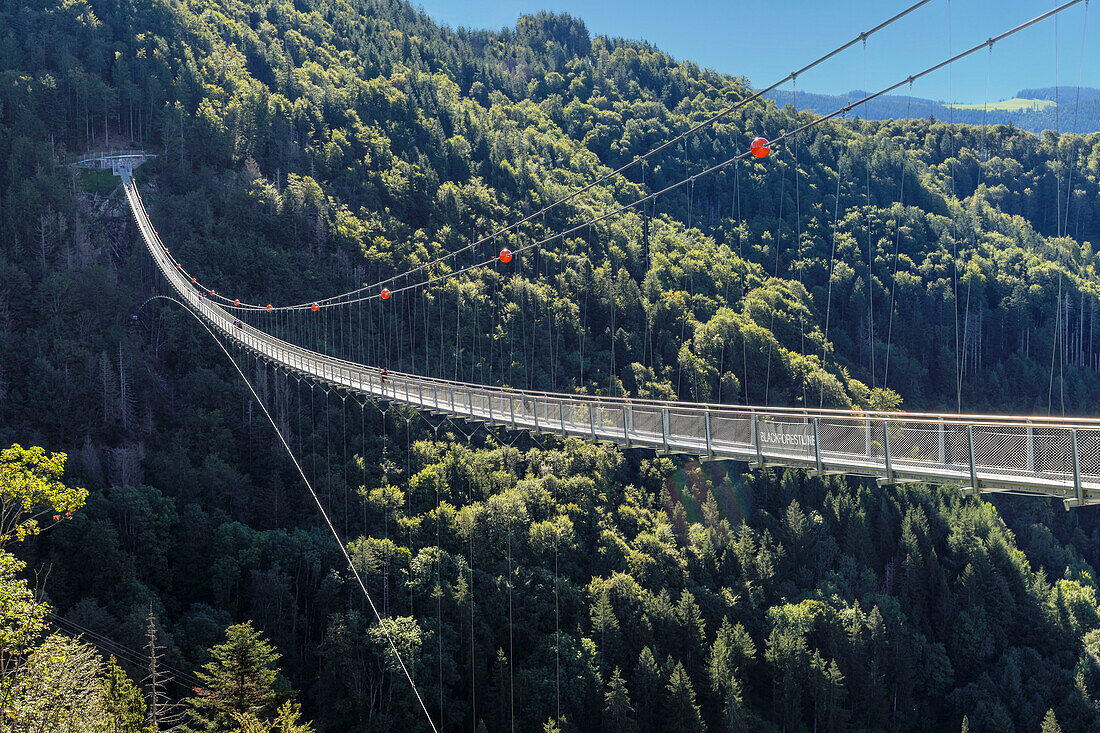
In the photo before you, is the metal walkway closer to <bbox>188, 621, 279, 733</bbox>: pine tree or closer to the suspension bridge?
the suspension bridge

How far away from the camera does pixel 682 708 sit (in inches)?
1332

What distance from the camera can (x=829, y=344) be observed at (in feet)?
214

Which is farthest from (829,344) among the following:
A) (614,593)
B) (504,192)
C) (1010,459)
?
(1010,459)

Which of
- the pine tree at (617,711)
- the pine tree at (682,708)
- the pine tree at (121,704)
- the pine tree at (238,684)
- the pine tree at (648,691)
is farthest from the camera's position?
the pine tree at (648,691)

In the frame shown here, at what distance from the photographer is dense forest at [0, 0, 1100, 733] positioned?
3102 cm

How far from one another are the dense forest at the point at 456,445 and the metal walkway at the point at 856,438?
7.43 m

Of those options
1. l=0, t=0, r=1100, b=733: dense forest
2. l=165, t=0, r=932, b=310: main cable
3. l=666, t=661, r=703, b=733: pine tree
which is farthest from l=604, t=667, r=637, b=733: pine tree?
l=165, t=0, r=932, b=310: main cable

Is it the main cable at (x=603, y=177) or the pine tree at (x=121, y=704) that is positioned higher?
the main cable at (x=603, y=177)

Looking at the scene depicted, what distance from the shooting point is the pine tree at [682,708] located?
3388 centimetres

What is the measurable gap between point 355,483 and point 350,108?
41.0 metres

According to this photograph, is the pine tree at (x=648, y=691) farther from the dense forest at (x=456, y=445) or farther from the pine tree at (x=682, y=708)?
the pine tree at (x=682, y=708)

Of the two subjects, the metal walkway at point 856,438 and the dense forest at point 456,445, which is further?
the dense forest at point 456,445

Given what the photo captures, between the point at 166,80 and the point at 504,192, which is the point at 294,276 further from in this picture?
the point at 504,192

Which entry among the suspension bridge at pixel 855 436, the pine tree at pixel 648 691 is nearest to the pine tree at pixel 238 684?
the suspension bridge at pixel 855 436
